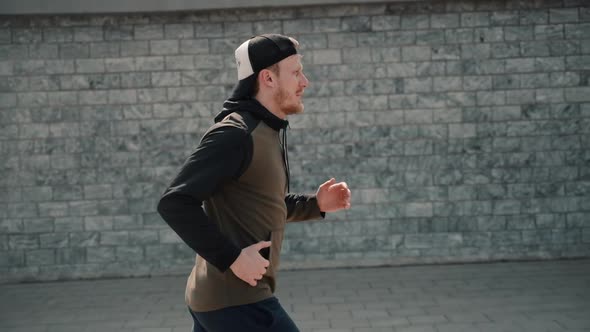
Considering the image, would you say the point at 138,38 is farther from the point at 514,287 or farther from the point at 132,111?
the point at 514,287

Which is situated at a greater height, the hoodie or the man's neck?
the man's neck

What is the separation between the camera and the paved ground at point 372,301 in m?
6.12

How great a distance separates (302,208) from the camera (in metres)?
3.27

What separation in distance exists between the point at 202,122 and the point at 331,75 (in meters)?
1.75

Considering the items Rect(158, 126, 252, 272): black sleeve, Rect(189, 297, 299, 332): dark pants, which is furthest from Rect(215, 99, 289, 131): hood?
Rect(189, 297, 299, 332): dark pants

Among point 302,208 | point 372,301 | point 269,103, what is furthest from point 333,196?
point 372,301

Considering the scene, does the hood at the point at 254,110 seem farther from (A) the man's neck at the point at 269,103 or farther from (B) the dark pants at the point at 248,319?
(B) the dark pants at the point at 248,319

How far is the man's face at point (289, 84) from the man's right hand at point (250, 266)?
68 centimetres

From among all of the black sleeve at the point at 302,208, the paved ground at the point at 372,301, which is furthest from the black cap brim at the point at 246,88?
the paved ground at the point at 372,301

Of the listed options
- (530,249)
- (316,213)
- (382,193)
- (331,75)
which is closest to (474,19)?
(331,75)

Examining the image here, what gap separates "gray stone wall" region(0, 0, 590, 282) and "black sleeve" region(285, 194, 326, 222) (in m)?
5.35

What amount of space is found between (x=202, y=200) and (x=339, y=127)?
6.26m

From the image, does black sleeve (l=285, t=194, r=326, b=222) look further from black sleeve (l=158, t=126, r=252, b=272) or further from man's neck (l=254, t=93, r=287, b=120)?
black sleeve (l=158, t=126, r=252, b=272)

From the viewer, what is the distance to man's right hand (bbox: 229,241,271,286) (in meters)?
2.49
